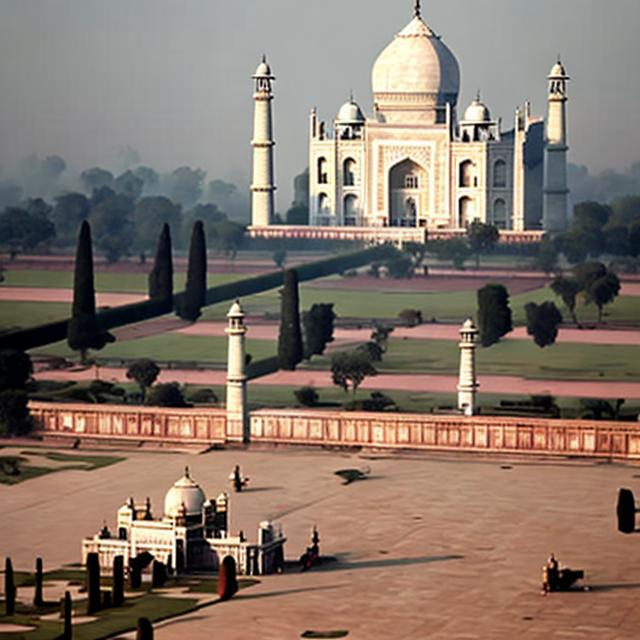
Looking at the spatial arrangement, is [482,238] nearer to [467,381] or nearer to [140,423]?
[467,381]

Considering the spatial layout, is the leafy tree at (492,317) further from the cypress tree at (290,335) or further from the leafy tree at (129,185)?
the leafy tree at (129,185)

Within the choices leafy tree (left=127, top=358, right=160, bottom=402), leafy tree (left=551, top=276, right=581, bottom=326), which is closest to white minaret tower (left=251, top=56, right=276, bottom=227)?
leafy tree (left=551, top=276, right=581, bottom=326)

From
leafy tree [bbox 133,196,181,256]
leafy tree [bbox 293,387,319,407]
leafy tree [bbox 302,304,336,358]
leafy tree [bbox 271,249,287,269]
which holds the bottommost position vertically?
leafy tree [bbox 293,387,319,407]

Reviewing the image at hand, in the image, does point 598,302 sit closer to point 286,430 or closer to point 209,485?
point 286,430

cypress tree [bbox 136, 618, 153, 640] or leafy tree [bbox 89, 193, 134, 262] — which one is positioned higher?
leafy tree [bbox 89, 193, 134, 262]

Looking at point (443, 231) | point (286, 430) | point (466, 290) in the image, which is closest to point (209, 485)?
point (286, 430)

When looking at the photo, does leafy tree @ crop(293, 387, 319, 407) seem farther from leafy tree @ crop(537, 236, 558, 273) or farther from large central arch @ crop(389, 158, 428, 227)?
large central arch @ crop(389, 158, 428, 227)
